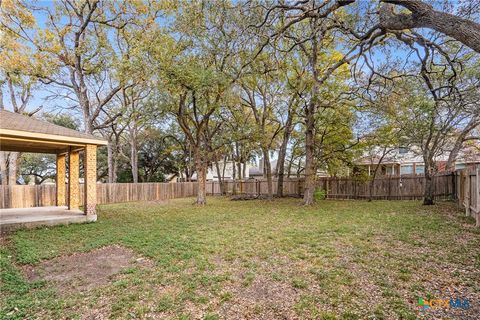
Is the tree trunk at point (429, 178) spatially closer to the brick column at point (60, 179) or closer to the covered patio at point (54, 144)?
the covered patio at point (54, 144)

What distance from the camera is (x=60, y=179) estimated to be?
11.2 meters

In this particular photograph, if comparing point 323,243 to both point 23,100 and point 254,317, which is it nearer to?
point 254,317

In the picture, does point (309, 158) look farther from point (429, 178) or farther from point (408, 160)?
point (408, 160)

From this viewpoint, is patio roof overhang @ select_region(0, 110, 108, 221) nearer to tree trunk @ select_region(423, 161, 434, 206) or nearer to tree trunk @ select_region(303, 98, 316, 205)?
tree trunk @ select_region(303, 98, 316, 205)

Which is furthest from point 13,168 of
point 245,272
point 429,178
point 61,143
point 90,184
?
point 429,178

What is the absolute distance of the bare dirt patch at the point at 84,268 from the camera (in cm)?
366

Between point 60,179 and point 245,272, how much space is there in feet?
35.8

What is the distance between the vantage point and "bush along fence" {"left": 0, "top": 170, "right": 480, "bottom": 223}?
36.7ft

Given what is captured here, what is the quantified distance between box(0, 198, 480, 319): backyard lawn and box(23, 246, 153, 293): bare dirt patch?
2cm

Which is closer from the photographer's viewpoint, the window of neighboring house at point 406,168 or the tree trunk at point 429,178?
the tree trunk at point 429,178

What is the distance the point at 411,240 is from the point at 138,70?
11.3 meters

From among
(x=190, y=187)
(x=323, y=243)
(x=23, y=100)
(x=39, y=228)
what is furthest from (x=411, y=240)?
(x=23, y=100)

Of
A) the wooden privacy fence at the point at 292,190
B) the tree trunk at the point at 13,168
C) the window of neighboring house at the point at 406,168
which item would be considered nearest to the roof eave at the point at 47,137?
the wooden privacy fence at the point at 292,190

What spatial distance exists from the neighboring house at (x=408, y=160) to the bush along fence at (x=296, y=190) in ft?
3.42
